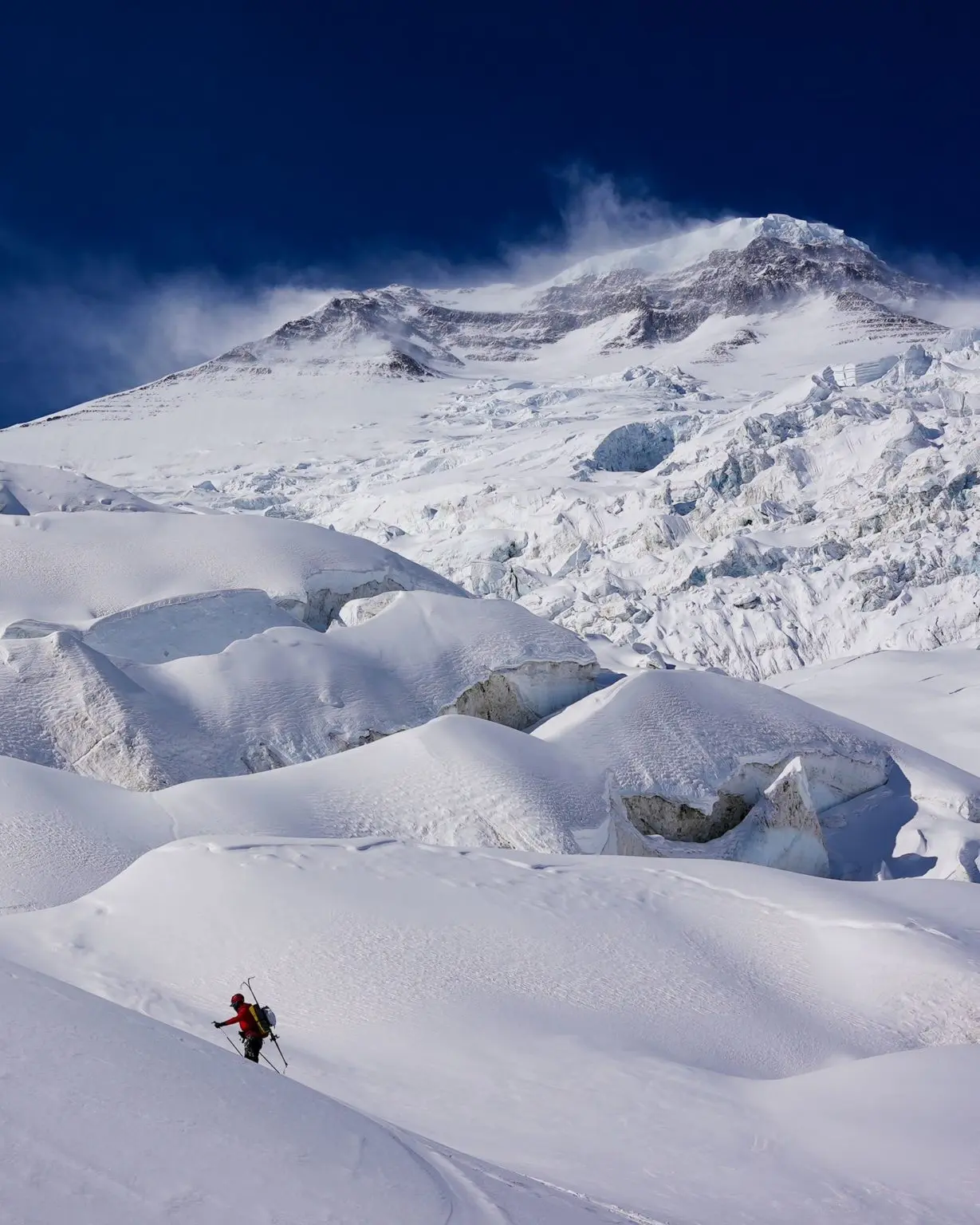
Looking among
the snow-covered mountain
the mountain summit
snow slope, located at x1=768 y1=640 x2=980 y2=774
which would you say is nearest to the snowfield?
snow slope, located at x1=768 y1=640 x2=980 y2=774

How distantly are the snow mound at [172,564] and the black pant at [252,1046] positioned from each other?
1262 centimetres

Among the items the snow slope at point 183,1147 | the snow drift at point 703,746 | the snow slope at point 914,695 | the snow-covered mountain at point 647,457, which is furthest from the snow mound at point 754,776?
the snow slope at point 183,1147

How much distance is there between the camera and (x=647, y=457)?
6412 centimetres

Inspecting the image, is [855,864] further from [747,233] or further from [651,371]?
[747,233]

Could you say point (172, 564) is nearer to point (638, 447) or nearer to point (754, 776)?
point (754, 776)

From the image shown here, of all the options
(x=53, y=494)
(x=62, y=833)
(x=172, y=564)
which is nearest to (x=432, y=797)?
(x=62, y=833)

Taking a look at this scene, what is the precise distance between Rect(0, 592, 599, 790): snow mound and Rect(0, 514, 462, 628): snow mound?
70 centimetres

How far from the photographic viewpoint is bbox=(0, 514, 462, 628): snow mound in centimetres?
1750

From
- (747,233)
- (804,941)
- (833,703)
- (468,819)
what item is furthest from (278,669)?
(747,233)

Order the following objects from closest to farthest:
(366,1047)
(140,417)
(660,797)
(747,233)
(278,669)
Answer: (366,1047) → (660,797) → (278,669) → (140,417) → (747,233)

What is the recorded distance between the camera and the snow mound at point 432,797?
11789 mm

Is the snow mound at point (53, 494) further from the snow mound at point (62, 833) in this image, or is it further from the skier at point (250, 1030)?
the skier at point (250, 1030)

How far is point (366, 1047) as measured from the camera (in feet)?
21.5

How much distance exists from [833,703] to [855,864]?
931 centimetres
